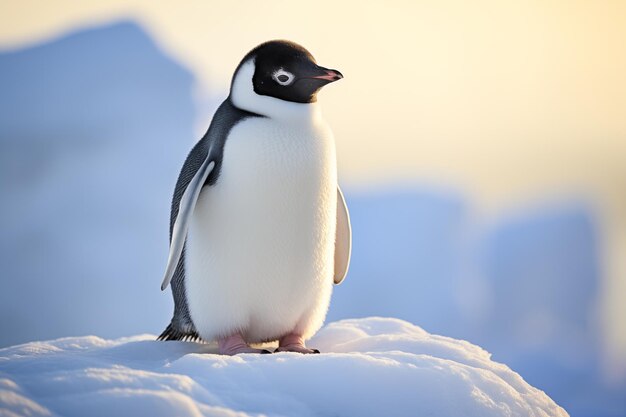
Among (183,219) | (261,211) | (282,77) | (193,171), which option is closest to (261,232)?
(261,211)

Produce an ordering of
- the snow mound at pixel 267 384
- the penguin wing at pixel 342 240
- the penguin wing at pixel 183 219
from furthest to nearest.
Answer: the penguin wing at pixel 342 240 < the penguin wing at pixel 183 219 < the snow mound at pixel 267 384

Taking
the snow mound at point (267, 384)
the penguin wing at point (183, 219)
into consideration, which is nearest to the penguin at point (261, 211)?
the penguin wing at point (183, 219)

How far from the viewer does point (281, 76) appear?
7.41ft

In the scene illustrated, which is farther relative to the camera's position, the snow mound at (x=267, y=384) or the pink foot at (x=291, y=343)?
the pink foot at (x=291, y=343)

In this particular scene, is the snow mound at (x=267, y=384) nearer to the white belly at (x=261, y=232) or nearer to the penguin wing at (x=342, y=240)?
the white belly at (x=261, y=232)

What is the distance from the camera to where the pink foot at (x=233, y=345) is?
86.9 inches

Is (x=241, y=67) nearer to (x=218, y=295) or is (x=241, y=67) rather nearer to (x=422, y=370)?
(x=218, y=295)

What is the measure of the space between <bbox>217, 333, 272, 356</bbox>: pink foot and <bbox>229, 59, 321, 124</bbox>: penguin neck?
68 cm

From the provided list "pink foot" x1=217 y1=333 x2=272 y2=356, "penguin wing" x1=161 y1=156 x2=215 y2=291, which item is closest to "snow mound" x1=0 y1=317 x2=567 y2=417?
"pink foot" x1=217 y1=333 x2=272 y2=356

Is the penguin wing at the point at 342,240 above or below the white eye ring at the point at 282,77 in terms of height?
→ below

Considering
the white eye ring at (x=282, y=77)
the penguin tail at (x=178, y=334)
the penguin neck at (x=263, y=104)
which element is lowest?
the penguin tail at (x=178, y=334)

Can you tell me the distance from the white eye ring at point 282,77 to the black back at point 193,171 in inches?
5.1

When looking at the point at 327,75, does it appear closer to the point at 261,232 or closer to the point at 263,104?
the point at 263,104

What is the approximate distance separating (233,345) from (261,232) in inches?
14.3
